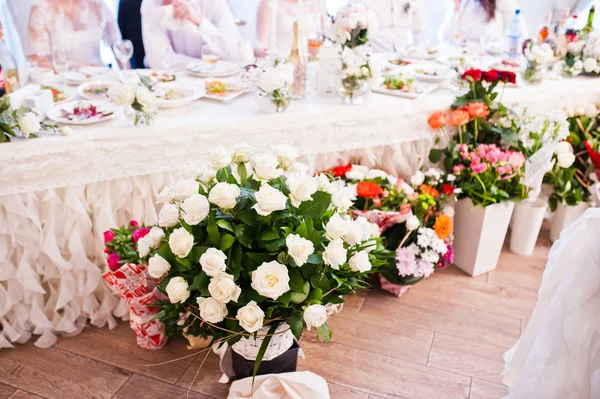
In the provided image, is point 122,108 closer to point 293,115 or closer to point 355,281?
point 293,115

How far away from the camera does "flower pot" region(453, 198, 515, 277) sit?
1991 mm

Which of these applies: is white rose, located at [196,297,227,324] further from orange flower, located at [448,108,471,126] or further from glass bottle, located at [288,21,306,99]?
orange flower, located at [448,108,471,126]

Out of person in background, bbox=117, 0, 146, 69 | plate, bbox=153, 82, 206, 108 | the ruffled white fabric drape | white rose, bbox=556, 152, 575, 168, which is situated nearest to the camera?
the ruffled white fabric drape

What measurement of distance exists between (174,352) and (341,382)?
0.56 metres

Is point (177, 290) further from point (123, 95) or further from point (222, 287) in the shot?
point (123, 95)

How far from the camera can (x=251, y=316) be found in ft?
3.72

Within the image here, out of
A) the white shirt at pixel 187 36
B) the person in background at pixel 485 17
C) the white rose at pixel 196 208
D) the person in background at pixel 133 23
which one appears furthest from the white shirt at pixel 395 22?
the white rose at pixel 196 208

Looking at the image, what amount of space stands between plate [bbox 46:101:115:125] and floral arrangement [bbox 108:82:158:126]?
9 centimetres

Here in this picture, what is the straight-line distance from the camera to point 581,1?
4.13 metres

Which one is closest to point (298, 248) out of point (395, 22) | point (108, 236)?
point (108, 236)

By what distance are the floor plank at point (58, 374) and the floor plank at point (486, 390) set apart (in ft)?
3.56

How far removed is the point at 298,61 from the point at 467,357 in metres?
1.21

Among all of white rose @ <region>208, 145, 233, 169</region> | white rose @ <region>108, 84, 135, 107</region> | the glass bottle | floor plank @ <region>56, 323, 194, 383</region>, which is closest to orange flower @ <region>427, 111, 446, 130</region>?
the glass bottle

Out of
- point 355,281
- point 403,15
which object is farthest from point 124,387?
point 403,15
